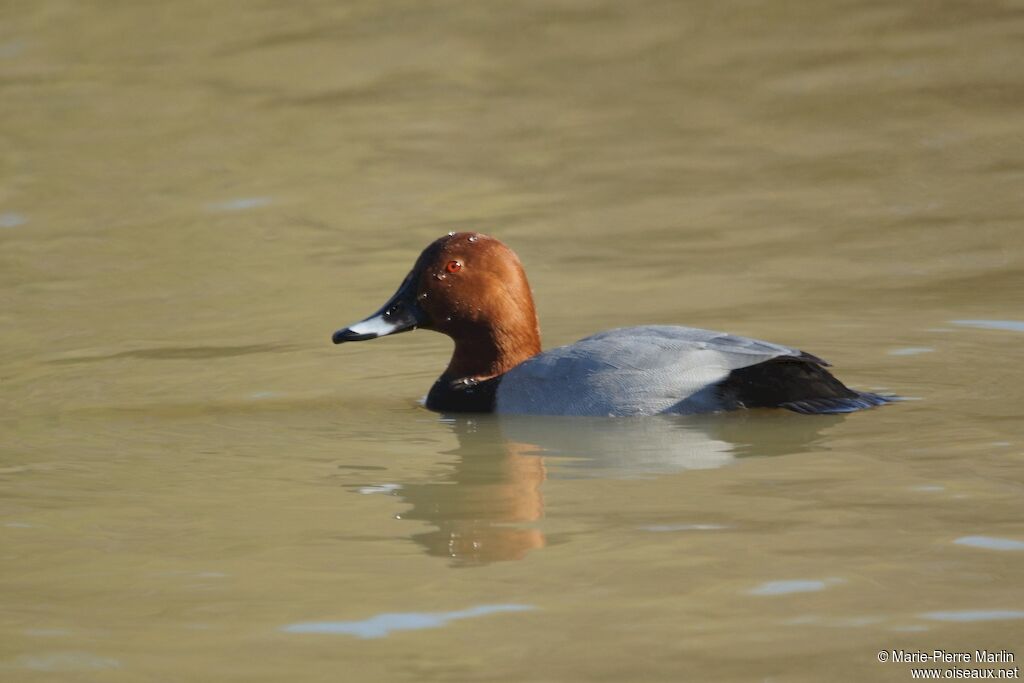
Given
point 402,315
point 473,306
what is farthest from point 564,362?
point 402,315

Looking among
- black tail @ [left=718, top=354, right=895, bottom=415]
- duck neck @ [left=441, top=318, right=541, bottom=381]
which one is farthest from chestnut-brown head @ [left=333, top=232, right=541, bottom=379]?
black tail @ [left=718, top=354, right=895, bottom=415]

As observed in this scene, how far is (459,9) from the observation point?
1559 centimetres

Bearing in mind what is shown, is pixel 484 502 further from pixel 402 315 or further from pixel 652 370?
pixel 402 315

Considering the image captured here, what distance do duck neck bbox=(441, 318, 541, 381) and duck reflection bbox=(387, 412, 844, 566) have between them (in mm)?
368

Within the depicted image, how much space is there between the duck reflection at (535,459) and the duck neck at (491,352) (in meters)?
0.37

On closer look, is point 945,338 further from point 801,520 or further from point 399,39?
point 399,39

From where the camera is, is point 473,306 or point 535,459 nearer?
point 535,459

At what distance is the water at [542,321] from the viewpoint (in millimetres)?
4359

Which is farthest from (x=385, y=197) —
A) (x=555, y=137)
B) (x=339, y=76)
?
(x=339, y=76)

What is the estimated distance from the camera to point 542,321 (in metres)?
9.37

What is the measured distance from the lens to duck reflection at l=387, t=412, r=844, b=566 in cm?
517

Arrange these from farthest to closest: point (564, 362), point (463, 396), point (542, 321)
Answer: point (542, 321) → point (463, 396) → point (564, 362)

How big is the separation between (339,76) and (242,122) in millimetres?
1209

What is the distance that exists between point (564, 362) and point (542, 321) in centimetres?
246
